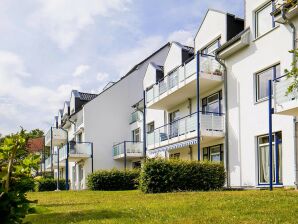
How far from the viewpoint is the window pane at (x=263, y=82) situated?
18625mm

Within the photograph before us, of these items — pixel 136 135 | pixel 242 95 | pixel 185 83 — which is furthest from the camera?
pixel 136 135

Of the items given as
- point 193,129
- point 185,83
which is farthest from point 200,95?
point 193,129

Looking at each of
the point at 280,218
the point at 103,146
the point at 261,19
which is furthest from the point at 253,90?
the point at 103,146

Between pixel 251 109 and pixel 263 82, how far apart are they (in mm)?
1349

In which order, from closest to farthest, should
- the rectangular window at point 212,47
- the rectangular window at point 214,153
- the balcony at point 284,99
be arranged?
the balcony at point 284,99 → the rectangular window at point 214,153 → the rectangular window at point 212,47

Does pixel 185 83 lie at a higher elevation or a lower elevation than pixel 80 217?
higher

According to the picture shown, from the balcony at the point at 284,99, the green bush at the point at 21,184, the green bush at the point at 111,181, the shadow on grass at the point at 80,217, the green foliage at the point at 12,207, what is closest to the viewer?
the green foliage at the point at 12,207

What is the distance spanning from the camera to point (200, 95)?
80.7 ft

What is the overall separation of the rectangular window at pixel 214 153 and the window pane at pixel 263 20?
21.3 feet

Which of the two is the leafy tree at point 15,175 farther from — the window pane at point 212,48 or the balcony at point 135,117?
the balcony at point 135,117

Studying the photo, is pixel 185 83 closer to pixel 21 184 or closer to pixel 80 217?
pixel 80 217

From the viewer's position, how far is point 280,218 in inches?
288

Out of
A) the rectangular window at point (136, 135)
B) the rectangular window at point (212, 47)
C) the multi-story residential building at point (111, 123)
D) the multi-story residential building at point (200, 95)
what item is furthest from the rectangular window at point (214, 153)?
the rectangular window at point (136, 135)

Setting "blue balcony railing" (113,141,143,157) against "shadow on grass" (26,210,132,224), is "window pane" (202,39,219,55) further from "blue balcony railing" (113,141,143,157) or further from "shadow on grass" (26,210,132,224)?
"shadow on grass" (26,210,132,224)
